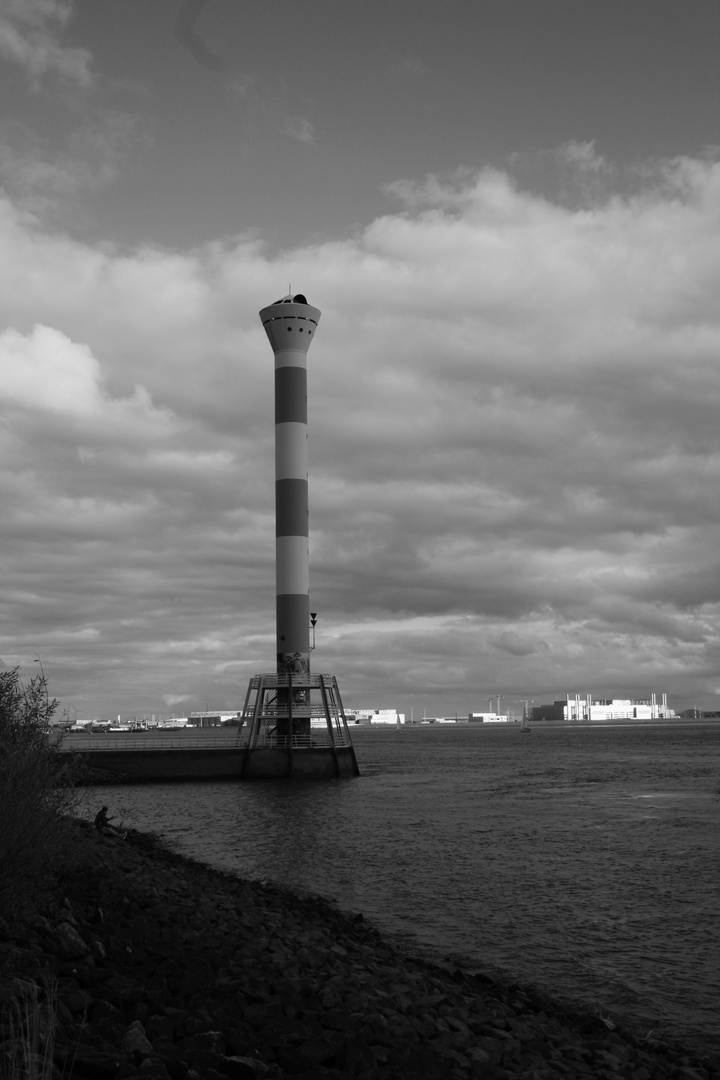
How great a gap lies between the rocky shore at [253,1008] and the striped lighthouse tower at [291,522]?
49.5 m

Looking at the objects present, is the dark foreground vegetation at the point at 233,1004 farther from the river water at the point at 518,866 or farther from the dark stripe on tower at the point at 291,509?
the dark stripe on tower at the point at 291,509

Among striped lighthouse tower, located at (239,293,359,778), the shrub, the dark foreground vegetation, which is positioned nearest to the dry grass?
the dark foreground vegetation

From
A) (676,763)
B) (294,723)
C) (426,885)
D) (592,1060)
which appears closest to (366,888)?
(426,885)

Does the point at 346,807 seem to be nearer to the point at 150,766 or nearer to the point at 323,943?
the point at 150,766

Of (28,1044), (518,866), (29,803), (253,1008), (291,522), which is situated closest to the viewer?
(28,1044)

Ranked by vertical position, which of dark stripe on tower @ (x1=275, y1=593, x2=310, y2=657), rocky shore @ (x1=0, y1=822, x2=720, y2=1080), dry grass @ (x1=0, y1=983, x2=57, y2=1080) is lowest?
rocky shore @ (x1=0, y1=822, x2=720, y2=1080)

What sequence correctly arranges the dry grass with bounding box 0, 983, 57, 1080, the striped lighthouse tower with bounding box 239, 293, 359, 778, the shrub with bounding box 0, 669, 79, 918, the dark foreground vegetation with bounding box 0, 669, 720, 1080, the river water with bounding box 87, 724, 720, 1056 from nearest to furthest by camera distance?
1. the dry grass with bounding box 0, 983, 57, 1080
2. the dark foreground vegetation with bounding box 0, 669, 720, 1080
3. the shrub with bounding box 0, 669, 79, 918
4. the river water with bounding box 87, 724, 720, 1056
5. the striped lighthouse tower with bounding box 239, 293, 359, 778

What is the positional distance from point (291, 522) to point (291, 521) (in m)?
0.10

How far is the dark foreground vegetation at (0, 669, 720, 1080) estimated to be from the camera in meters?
8.19

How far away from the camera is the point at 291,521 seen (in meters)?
67.6

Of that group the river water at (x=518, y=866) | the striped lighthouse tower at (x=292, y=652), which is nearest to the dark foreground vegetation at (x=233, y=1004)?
the river water at (x=518, y=866)

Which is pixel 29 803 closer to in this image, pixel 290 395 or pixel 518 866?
pixel 518 866

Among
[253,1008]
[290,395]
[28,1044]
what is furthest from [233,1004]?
[290,395]

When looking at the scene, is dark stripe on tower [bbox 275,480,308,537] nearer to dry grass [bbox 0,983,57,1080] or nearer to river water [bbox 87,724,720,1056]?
river water [bbox 87,724,720,1056]
